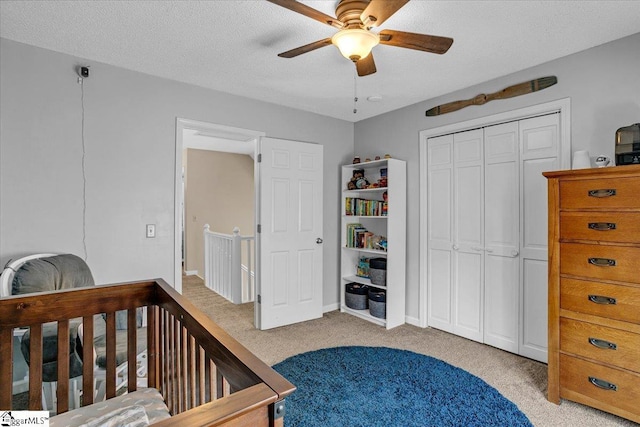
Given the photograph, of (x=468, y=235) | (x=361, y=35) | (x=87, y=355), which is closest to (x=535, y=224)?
(x=468, y=235)

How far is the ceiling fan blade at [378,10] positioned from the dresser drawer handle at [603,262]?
1.79 metres

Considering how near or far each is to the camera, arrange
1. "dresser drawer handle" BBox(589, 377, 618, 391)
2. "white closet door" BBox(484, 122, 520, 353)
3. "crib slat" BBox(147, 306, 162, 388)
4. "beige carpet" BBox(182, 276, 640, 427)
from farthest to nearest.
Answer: "white closet door" BBox(484, 122, 520, 353) → "beige carpet" BBox(182, 276, 640, 427) → "dresser drawer handle" BBox(589, 377, 618, 391) → "crib slat" BBox(147, 306, 162, 388)

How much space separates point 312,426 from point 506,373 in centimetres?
156

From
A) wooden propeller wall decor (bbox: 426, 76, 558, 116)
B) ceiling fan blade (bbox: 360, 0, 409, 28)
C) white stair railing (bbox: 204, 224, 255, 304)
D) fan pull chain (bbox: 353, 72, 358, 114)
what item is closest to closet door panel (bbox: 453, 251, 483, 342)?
wooden propeller wall decor (bbox: 426, 76, 558, 116)

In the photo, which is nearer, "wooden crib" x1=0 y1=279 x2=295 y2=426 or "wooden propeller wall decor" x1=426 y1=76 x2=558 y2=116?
"wooden crib" x1=0 y1=279 x2=295 y2=426

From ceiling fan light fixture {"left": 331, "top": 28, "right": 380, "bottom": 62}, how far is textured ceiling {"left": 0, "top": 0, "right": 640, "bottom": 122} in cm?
29

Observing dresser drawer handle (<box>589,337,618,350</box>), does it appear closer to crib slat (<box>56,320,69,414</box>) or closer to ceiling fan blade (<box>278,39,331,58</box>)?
ceiling fan blade (<box>278,39,331,58</box>)

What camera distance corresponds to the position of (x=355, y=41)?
1.72m

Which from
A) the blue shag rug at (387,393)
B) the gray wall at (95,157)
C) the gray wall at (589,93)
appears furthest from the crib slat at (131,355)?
the gray wall at (589,93)

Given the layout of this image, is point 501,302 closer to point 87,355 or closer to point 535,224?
point 535,224

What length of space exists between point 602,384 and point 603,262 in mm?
700

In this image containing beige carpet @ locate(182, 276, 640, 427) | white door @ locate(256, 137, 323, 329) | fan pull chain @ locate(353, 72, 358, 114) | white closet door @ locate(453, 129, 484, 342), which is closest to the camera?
beige carpet @ locate(182, 276, 640, 427)

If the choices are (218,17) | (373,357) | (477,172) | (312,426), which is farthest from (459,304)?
(218,17)

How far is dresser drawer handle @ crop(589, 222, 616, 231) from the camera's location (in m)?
1.91
